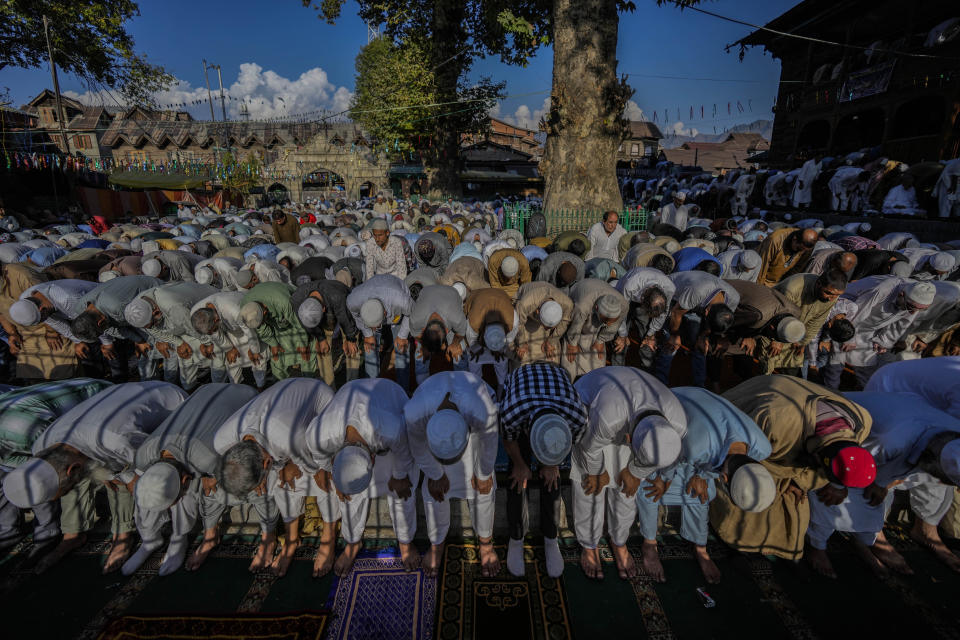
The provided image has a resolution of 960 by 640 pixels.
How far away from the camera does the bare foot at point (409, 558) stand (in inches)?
123

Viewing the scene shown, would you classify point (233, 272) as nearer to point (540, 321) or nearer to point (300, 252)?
point (300, 252)

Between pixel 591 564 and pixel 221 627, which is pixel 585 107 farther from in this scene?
pixel 221 627

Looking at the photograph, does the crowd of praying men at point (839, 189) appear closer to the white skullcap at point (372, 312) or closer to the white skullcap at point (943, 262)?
the white skullcap at point (943, 262)

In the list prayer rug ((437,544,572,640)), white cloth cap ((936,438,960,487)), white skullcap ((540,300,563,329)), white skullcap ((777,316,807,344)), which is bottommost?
prayer rug ((437,544,572,640))

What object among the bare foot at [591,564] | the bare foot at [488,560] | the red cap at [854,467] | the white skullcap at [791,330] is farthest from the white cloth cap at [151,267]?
the white skullcap at [791,330]

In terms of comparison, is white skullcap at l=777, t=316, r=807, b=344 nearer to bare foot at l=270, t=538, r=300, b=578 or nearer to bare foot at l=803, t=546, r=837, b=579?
bare foot at l=803, t=546, r=837, b=579

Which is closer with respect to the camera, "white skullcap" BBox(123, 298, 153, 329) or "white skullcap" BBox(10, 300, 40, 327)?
"white skullcap" BBox(123, 298, 153, 329)

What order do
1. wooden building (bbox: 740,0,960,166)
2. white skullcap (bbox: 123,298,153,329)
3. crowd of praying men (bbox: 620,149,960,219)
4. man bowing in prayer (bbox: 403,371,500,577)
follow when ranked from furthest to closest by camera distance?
wooden building (bbox: 740,0,960,166)
crowd of praying men (bbox: 620,149,960,219)
white skullcap (bbox: 123,298,153,329)
man bowing in prayer (bbox: 403,371,500,577)

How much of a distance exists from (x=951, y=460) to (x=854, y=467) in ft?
1.78

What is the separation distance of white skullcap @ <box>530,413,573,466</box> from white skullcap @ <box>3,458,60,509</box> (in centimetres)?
332

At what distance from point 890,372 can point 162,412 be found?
622 centimetres

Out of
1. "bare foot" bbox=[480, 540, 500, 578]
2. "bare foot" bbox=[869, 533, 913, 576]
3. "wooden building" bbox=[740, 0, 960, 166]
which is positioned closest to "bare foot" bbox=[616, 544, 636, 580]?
"bare foot" bbox=[480, 540, 500, 578]

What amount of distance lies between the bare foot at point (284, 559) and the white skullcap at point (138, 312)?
3.03m

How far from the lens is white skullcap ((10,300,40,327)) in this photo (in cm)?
454
